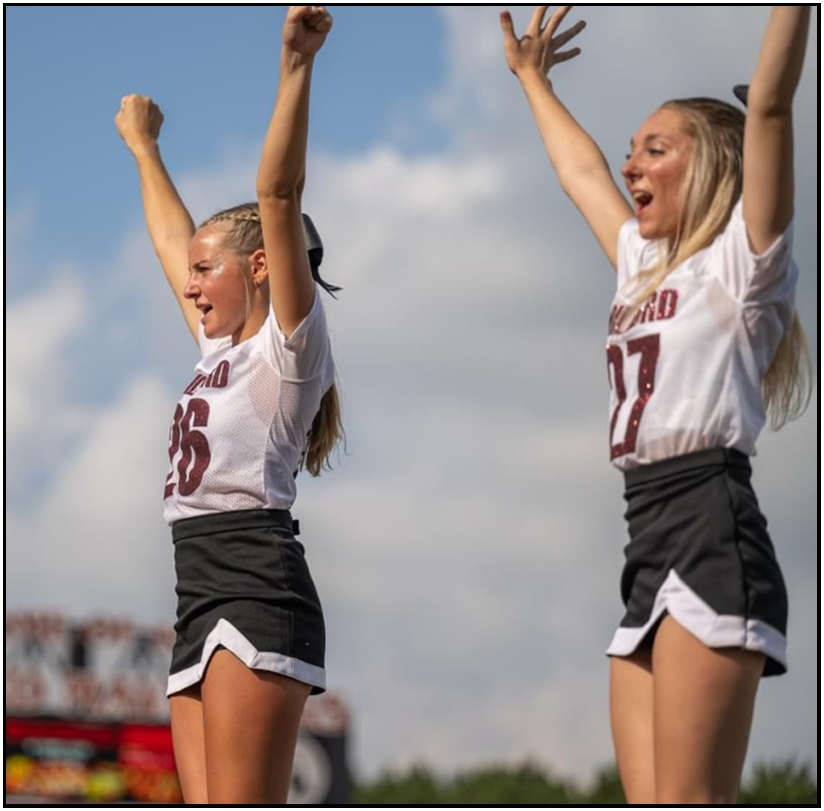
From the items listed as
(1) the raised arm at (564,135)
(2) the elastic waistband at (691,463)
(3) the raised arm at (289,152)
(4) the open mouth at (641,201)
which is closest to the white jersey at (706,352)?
(2) the elastic waistband at (691,463)

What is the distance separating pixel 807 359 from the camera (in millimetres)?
3953

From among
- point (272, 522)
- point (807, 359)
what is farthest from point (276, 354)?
point (807, 359)

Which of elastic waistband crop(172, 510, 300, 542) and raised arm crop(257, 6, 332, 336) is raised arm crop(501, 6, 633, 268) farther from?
elastic waistband crop(172, 510, 300, 542)

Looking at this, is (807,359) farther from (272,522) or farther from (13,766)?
(13,766)

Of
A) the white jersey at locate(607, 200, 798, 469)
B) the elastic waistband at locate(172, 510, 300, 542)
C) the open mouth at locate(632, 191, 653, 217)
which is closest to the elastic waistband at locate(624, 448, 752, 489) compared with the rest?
the white jersey at locate(607, 200, 798, 469)

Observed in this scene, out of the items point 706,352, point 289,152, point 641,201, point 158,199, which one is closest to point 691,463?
point 706,352

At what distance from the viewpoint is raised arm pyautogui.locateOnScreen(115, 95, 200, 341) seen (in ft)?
17.4

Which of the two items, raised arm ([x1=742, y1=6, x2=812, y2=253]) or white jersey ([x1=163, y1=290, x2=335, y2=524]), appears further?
white jersey ([x1=163, y1=290, x2=335, y2=524])

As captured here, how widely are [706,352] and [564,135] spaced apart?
106 cm

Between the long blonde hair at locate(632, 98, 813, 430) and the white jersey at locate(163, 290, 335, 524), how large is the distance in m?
1.08

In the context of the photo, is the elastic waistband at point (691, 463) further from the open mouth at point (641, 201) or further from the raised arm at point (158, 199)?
the raised arm at point (158, 199)

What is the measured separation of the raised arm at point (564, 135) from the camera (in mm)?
4333

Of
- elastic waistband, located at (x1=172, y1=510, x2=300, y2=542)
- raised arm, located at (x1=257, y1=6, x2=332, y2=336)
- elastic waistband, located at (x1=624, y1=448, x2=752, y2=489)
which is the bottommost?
elastic waistband, located at (x1=172, y1=510, x2=300, y2=542)

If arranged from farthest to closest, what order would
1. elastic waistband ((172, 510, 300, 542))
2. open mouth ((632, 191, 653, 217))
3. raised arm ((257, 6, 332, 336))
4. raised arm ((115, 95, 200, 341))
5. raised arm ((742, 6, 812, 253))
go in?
1. raised arm ((115, 95, 200, 341))
2. elastic waistband ((172, 510, 300, 542))
3. raised arm ((257, 6, 332, 336))
4. open mouth ((632, 191, 653, 217))
5. raised arm ((742, 6, 812, 253))
